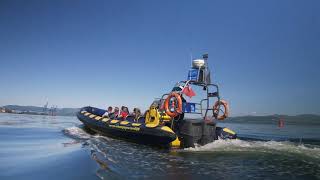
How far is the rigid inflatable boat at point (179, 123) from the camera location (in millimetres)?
12516

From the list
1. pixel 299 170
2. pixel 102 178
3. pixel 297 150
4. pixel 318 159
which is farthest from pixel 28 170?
Answer: pixel 297 150

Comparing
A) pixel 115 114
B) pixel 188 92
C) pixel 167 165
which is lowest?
pixel 167 165

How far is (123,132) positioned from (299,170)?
28.0ft

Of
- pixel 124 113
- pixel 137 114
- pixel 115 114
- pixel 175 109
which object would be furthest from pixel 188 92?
pixel 115 114

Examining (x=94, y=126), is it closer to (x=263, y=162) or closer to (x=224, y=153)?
(x=224, y=153)

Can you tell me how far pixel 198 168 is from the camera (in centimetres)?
850

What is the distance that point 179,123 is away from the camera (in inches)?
516

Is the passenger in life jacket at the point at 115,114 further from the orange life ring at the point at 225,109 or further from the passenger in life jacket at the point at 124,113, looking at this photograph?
the orange life ring at the point at 225,109

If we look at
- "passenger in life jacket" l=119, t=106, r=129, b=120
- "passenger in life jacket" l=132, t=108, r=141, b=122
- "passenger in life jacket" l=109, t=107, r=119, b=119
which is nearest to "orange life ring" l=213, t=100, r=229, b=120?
"passenger in life jacket" l=132, t=108, r=141, b=122

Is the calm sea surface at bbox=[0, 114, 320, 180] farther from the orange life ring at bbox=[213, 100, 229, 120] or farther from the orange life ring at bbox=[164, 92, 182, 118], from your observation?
the orange life ring at bbox=[213, 100, 229, 120]

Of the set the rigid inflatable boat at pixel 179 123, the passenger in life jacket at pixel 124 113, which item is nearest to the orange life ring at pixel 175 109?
the rigid inflatable boat at pixel 179 123

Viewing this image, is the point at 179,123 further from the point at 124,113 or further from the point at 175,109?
the point at 124,113

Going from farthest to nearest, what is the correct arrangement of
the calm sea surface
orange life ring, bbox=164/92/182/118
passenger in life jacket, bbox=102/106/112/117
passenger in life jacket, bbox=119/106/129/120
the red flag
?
passenger in life jacket, bbox=102/106/112/117 < passenger in life jacket, bbox=119/106/129/120 < the red flag < orange life ring, bbox=164/92/182/118 < the calm sea surface

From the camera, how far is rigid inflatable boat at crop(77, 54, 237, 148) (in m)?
12.5
